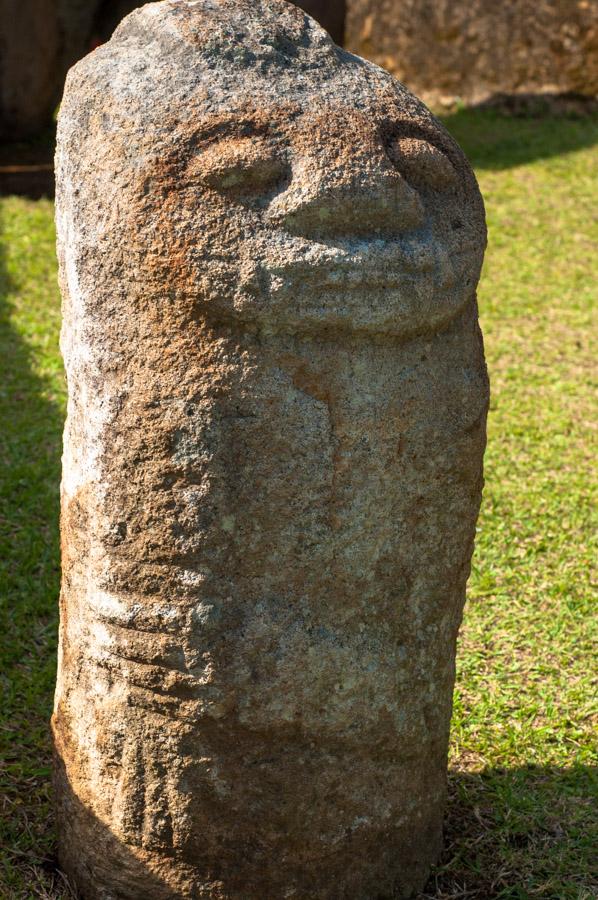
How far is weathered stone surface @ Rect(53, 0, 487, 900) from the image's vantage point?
6.20 feet

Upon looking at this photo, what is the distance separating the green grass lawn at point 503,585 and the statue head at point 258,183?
1302 millimetres

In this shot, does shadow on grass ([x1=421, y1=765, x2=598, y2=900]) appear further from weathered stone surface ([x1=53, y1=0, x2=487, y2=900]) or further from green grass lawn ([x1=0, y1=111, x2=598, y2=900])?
weathered stone surface ([x1=53, y1=0, x2=487, y2=900])

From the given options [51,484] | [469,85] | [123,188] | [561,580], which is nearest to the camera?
[123,188]

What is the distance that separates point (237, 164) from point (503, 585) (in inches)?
89.3

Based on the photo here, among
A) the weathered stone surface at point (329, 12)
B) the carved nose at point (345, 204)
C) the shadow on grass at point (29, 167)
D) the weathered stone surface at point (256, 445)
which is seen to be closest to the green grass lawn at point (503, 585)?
the shadow on grass at point (29, 167)

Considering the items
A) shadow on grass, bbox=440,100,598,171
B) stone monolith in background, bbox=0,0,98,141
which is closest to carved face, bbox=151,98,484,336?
stone monolith in background, bbox=0,0,98,141

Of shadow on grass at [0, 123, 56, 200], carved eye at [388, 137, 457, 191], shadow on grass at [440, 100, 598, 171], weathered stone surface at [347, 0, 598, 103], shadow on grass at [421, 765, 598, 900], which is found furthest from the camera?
weathered stone surface at [347, 0, 598, 103]

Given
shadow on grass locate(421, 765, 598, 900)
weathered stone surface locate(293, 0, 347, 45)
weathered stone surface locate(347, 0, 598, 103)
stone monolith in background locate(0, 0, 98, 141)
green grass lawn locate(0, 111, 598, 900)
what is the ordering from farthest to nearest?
weathered stone surface locate(347, 0, 598, 103) → weathered stone surface locate(293, 0, 347, 45) → stone monolith in background locate(0, 0, 98, 141) → green grass lawn locate(0, 111, 598, 900) → shadow on grass locate(421, 765, 598, 900)

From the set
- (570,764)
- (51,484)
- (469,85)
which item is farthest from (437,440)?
(469,85)

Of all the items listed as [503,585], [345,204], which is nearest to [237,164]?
[345,204]

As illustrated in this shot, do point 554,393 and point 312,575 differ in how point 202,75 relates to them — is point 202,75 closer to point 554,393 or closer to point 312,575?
point 312,575

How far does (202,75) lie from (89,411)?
0.60 meters

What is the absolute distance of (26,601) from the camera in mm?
3562

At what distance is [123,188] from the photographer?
1896 millimetres
